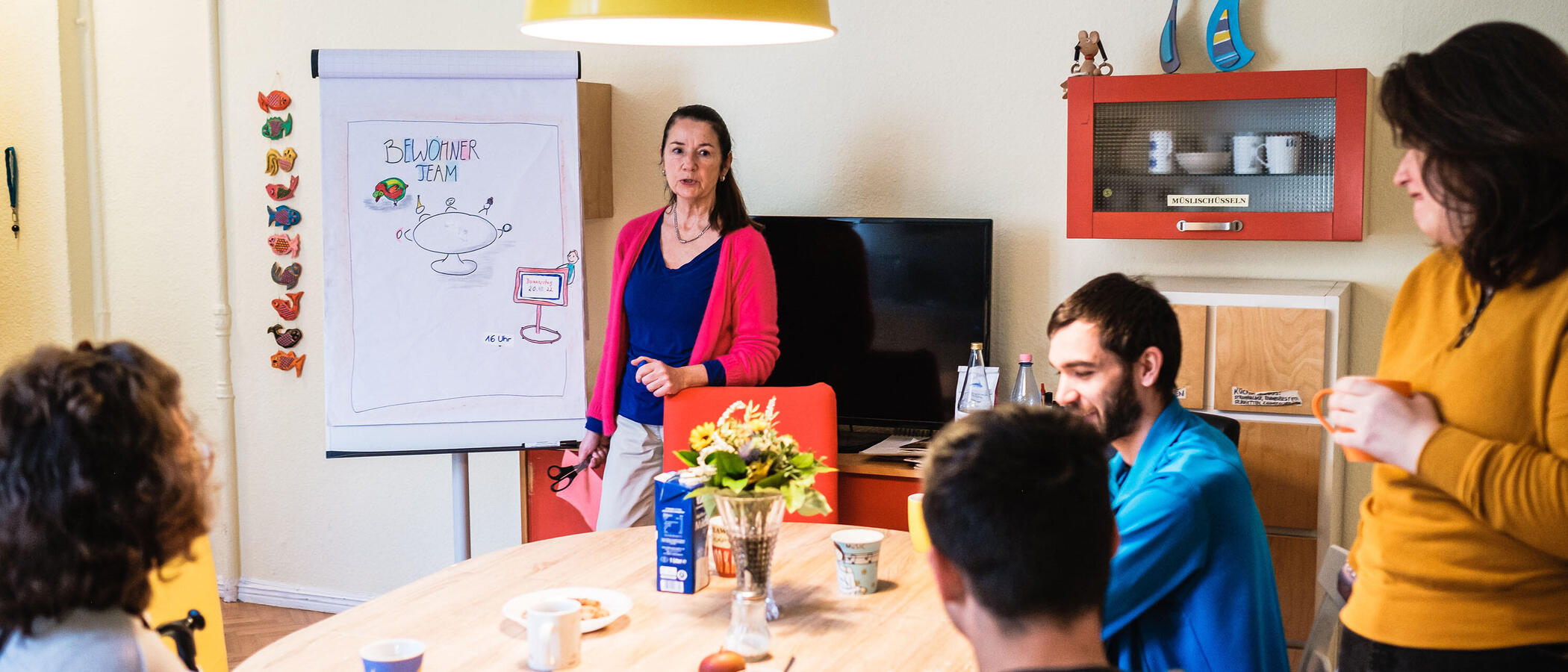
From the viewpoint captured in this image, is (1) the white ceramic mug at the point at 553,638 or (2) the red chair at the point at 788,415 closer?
(1) the white ceramic mug at the point at 553,638

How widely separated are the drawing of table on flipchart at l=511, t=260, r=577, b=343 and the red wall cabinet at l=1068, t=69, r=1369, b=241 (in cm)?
140

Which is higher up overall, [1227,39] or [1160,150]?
[1227,39]

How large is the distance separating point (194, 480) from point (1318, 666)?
5.08ft

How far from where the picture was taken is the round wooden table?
172 centimetres

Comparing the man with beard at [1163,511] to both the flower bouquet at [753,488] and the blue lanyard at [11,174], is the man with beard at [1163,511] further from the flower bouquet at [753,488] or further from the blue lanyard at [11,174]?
the blue lanyard at [11,174]

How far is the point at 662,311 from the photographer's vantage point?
10.7 feet

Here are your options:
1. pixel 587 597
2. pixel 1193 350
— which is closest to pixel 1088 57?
pixel 1193 350

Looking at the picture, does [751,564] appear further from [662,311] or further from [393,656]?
[662,311]

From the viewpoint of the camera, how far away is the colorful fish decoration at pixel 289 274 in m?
4.18

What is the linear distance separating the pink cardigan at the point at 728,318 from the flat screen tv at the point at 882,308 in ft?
Answer: 0.80

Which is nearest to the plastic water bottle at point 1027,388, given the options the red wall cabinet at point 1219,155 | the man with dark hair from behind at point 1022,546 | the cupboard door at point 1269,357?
the red wall cabinet at point 1219,155

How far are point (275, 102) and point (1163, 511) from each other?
3431mm

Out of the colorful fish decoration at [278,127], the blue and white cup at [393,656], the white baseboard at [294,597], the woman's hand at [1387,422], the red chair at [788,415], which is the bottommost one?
the white baseboard at [294,597]

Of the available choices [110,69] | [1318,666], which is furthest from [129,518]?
[110,69]
